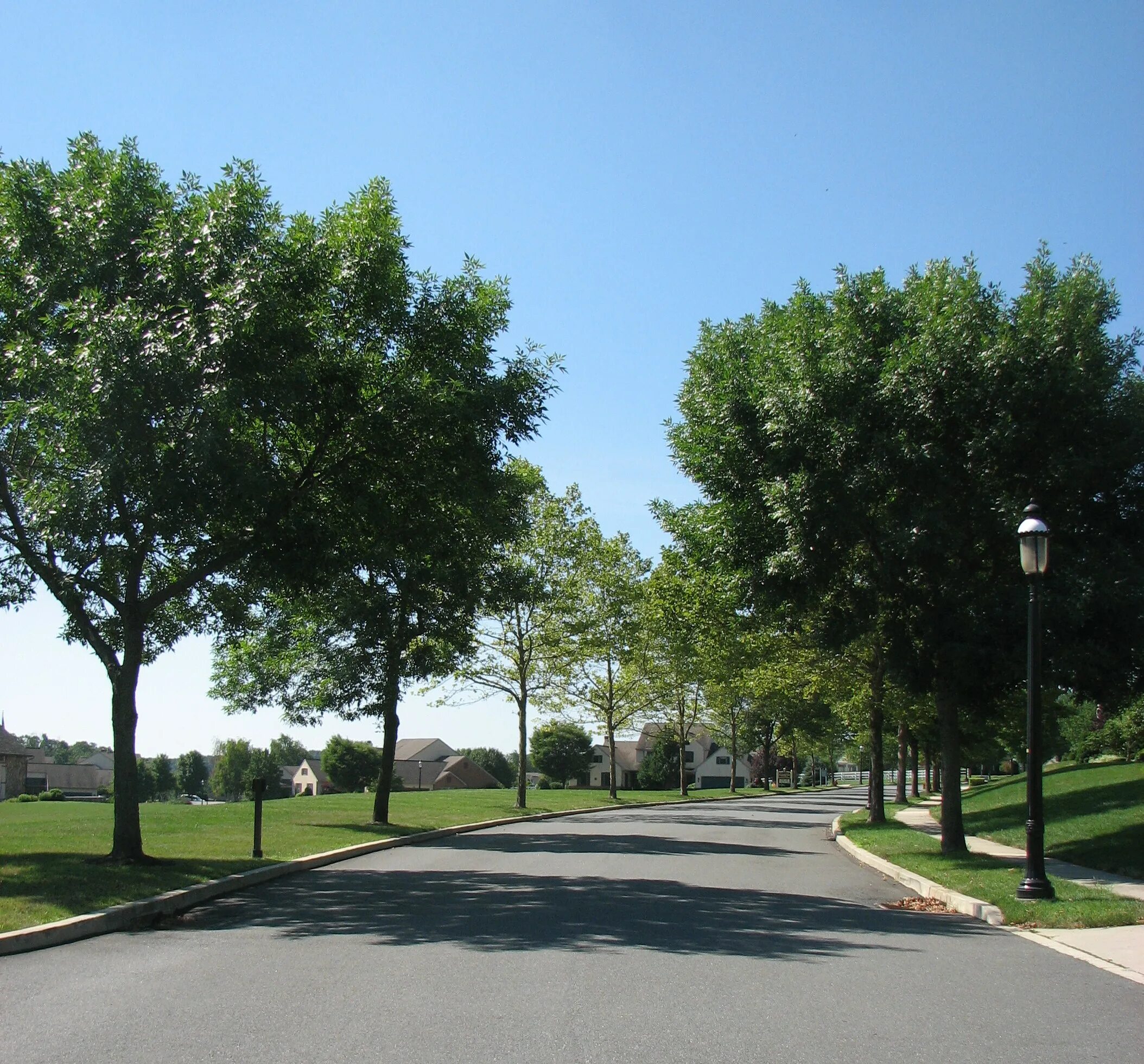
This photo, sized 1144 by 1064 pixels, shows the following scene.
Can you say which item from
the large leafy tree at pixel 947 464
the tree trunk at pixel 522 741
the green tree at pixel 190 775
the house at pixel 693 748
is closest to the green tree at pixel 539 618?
the tree trunk at pixel 522 741

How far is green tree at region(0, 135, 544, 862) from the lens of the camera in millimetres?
13172

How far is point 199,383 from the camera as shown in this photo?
535 inches

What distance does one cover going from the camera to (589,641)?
42594 mm

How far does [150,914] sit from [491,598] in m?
15.7

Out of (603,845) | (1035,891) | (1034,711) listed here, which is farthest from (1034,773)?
(603,845)

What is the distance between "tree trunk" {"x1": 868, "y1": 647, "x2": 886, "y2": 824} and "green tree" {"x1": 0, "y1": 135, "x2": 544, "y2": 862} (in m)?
15.8

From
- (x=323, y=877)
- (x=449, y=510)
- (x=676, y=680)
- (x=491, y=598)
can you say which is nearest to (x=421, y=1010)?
(x=323, y=877)

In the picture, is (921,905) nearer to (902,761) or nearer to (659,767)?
(902,761)

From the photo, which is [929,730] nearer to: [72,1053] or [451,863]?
[451,863]

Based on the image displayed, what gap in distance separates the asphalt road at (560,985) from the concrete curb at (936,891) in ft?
0.95

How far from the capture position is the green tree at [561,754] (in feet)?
321

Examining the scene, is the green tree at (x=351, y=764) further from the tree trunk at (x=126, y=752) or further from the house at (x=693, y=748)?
the tree trunk at (x=126, y=752)

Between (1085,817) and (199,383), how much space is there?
1869 cm

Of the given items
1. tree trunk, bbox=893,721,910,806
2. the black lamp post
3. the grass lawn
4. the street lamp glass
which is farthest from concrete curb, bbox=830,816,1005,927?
tree trunk, bbox=893,721,910,806
